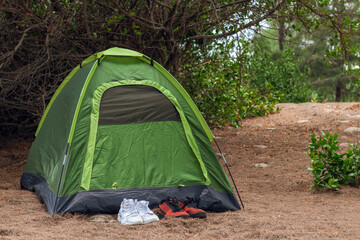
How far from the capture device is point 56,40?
7238mm

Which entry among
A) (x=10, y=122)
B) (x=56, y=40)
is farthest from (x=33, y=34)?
(x=10, y=122)

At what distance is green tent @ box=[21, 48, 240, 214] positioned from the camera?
463cm

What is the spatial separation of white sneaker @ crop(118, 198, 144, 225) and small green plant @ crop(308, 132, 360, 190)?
7.70 ft

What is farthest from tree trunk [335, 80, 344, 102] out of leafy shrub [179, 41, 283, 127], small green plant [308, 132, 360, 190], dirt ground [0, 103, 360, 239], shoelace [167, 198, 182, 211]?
shoelace [167, 198, 182, 211]

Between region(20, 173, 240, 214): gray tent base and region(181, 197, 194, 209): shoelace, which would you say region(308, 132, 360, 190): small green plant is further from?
region(181, 197, 194, 209): shoelace

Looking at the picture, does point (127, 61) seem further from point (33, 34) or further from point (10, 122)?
point (10, 122)

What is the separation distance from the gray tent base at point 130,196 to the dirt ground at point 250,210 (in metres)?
0.10

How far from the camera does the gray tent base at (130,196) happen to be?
4.45m

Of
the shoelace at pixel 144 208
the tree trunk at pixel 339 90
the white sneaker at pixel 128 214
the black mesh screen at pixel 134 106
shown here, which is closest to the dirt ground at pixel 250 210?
the white sneaker at pixel 128 214

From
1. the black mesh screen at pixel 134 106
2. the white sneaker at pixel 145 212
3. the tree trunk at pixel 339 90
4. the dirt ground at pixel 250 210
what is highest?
the black mesh screen at pixel 134 106

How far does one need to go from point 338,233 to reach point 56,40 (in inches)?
207

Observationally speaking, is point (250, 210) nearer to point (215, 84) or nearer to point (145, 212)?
point (145, 212)

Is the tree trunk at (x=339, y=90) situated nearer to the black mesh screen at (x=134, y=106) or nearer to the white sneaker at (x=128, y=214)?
the black mesh screen at (x=134, y=106)

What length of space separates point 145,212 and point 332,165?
2.61 metres
